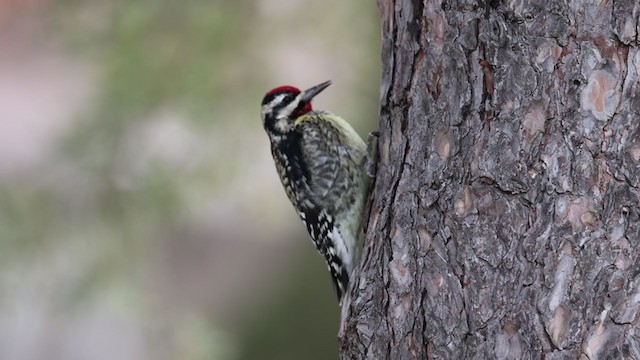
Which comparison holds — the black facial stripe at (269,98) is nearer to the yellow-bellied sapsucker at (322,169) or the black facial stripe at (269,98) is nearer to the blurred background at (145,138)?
the yellow-bellied sapsucker at (322,169)

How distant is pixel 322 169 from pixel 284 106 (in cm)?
28

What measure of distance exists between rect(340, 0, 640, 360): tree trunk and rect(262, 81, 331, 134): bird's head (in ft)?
3.89

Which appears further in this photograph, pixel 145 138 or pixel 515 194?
pixel 145 138

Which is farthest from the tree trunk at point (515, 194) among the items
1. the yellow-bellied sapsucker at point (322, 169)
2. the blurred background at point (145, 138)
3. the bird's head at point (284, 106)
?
the blurred background at point (145, 138)

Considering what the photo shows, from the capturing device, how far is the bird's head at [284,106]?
369 cm

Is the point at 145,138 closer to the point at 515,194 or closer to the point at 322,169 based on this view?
the point at 322,169

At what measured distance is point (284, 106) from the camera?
3.73m

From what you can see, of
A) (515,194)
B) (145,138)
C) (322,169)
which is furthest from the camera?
(145,138)

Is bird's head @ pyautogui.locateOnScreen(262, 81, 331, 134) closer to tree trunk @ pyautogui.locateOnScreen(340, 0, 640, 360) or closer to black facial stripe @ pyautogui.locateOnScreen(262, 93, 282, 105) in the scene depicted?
black facial stripe @ pyautogui.locateOnScreen(262, 93, 282, 105)

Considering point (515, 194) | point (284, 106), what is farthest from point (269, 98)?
point (515, 194)

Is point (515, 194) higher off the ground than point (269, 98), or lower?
lower

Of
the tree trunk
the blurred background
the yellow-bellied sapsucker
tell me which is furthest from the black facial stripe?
the tree trunk

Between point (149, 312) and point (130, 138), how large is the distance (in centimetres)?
82

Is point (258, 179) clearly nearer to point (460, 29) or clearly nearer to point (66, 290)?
point (66, 290)
